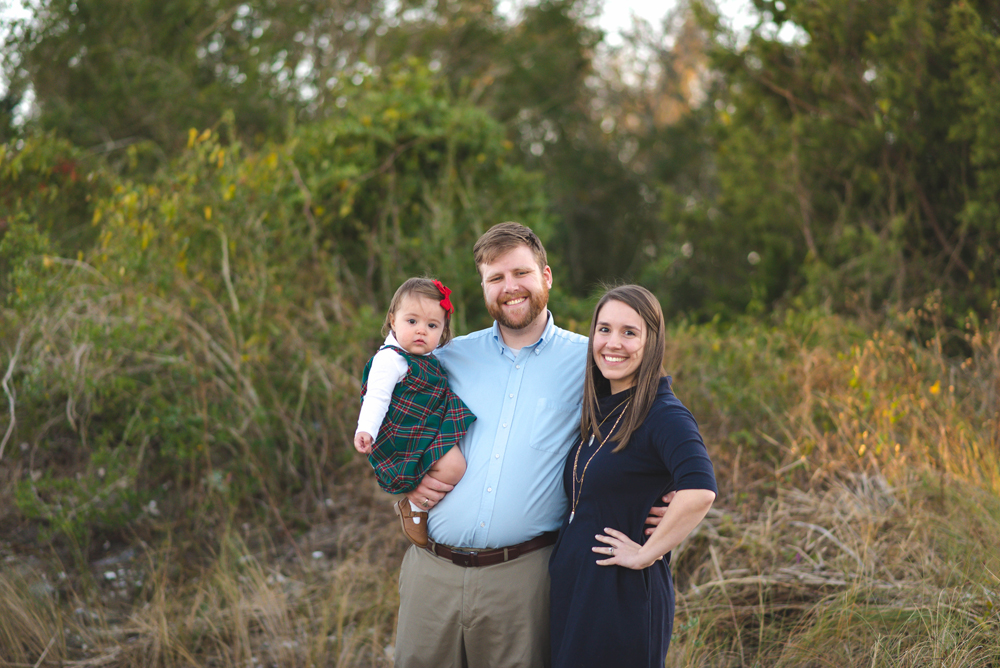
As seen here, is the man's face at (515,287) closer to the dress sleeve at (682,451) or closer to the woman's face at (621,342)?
the woman's face at (621,342)

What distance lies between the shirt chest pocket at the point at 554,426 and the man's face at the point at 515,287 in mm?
325

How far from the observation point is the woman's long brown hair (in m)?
2.44

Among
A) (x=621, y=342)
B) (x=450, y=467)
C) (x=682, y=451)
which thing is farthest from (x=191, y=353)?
(x=682, y=451)

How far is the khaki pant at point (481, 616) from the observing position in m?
2.68

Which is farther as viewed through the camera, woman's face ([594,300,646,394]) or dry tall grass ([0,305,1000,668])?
dry tall grass ([0,305,1000,668])

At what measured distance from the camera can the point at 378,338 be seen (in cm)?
633

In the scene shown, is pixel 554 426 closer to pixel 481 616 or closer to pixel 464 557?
pixel 464 557

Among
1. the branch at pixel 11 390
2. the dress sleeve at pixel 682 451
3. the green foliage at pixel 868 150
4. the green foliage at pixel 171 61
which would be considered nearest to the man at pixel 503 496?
the dress sleeve at pixel 682 451

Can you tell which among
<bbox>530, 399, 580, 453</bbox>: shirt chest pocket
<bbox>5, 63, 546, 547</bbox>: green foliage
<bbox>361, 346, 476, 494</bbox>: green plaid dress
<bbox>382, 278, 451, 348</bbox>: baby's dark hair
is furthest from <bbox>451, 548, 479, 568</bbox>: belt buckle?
<bbox>5, 63, 546, 547</bbox>: green foliage

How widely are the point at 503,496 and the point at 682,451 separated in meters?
0.71

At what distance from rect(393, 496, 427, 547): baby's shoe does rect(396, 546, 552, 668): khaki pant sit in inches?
3.3


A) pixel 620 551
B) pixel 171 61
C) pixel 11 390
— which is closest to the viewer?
pixel 620 551

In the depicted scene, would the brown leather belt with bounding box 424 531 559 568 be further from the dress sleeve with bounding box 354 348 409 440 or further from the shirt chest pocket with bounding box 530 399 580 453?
the dress sleeve with bounding box 354 348 409 440

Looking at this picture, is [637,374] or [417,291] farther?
[417,291]
